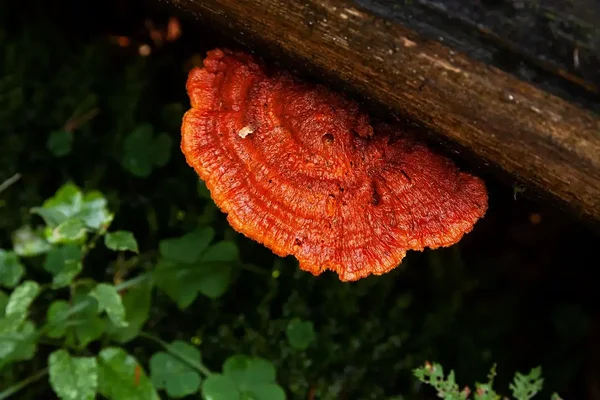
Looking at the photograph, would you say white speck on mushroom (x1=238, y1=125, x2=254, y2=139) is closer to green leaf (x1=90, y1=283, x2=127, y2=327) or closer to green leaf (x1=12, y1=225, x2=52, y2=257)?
green leaf (x1=90, y1=283, x2=127, y2=327)

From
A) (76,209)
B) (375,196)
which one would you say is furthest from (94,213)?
(375,196)

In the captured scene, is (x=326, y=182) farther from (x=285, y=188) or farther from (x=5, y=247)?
(x=5, y=247)

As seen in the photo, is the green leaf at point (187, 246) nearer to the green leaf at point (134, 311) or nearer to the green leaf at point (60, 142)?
the green leaf at point (134, 311)

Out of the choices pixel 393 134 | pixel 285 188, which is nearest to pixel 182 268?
pixel 285 188

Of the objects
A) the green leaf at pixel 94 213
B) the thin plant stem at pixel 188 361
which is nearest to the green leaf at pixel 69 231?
the green leaf at pixel 94 213

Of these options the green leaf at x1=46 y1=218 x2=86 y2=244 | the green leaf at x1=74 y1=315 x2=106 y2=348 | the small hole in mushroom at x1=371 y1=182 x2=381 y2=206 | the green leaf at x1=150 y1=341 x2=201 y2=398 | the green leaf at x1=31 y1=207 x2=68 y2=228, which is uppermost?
the small hole in mushroom at x1=371 y1=182 x2=381 y2=206

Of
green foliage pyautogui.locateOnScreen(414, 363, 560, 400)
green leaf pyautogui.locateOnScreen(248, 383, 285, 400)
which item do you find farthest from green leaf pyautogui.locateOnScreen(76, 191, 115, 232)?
green foliage pyautogui.locateOnScreen(414, 363, 560, 400)
